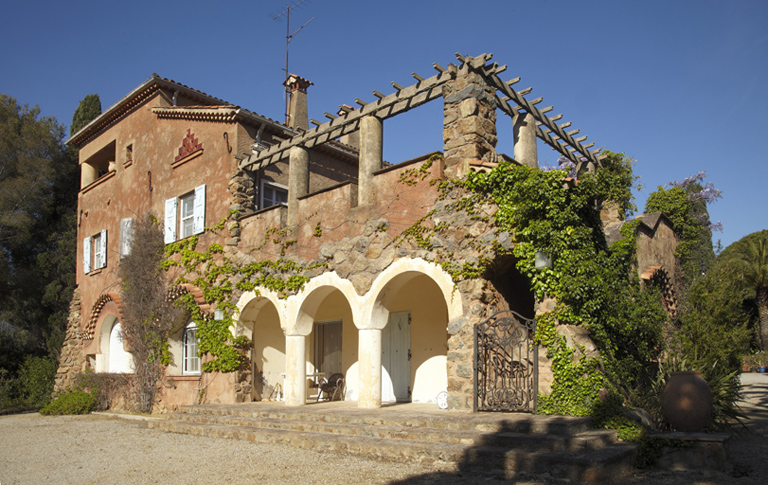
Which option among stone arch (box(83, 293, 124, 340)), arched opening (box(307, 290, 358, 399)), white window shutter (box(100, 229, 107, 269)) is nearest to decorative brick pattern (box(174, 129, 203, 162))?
white window shutter (box(100, 229, 107, 269))

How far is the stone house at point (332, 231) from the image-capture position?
9336 mm

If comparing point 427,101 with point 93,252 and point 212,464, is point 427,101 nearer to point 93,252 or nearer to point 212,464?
point 212,464

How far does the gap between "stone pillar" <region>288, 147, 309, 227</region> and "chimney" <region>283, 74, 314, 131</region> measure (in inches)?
207

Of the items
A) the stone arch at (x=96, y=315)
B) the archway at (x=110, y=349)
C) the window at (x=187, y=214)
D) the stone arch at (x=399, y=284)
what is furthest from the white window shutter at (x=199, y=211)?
the stone arch at (x=399, y=284)

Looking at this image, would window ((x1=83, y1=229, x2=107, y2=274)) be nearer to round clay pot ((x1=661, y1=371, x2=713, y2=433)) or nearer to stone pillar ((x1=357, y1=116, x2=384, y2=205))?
stone pillar ((x1=357, y1=116, x2=384, y2=205))

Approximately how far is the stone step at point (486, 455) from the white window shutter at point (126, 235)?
35.1ft

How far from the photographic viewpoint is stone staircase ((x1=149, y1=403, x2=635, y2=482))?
600cm

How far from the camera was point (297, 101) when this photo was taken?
58.1ft

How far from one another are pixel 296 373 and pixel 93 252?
11144 mm

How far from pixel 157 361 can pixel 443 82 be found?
396 inches

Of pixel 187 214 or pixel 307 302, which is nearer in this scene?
pixel 307 302

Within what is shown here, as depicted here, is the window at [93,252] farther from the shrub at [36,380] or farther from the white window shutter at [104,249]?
the shrub at [36,380]

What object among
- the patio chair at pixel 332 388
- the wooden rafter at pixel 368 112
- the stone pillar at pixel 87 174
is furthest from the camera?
the stone pillar at pixel 87 174

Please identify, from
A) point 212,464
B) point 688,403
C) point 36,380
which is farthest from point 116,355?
point 688,403
